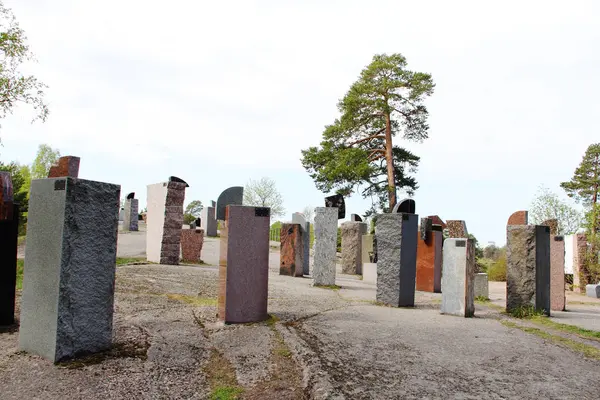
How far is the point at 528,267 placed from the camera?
6828mm

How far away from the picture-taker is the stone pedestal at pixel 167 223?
450 inches

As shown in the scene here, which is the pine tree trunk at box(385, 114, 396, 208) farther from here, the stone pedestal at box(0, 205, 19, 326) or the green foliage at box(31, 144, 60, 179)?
the green foliage at box(31, 144, 60, 179)

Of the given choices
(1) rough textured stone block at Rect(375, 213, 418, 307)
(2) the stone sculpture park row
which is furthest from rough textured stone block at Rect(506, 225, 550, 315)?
(1) rough textured stone block at Rect(375, 213, 418, 307)

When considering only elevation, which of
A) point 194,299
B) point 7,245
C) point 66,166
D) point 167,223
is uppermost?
point 66,166

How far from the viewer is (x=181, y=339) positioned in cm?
425

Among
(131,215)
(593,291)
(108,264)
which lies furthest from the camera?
(131,215)

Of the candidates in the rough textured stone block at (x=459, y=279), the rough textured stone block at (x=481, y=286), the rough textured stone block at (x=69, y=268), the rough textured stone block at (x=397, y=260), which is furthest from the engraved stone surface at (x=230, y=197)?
the rough textured stone block at (x=481, y=286)

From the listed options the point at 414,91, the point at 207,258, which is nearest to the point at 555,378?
the point at 207,258

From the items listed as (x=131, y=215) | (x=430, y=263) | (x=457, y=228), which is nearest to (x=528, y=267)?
(x=457, y=228)

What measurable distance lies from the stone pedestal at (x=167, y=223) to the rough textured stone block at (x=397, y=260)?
6070 mm

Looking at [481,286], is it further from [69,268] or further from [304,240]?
[69,268]

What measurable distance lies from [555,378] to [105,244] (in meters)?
3.81

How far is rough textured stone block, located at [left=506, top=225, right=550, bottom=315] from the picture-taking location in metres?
6.80

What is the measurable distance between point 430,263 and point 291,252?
3410 mm
